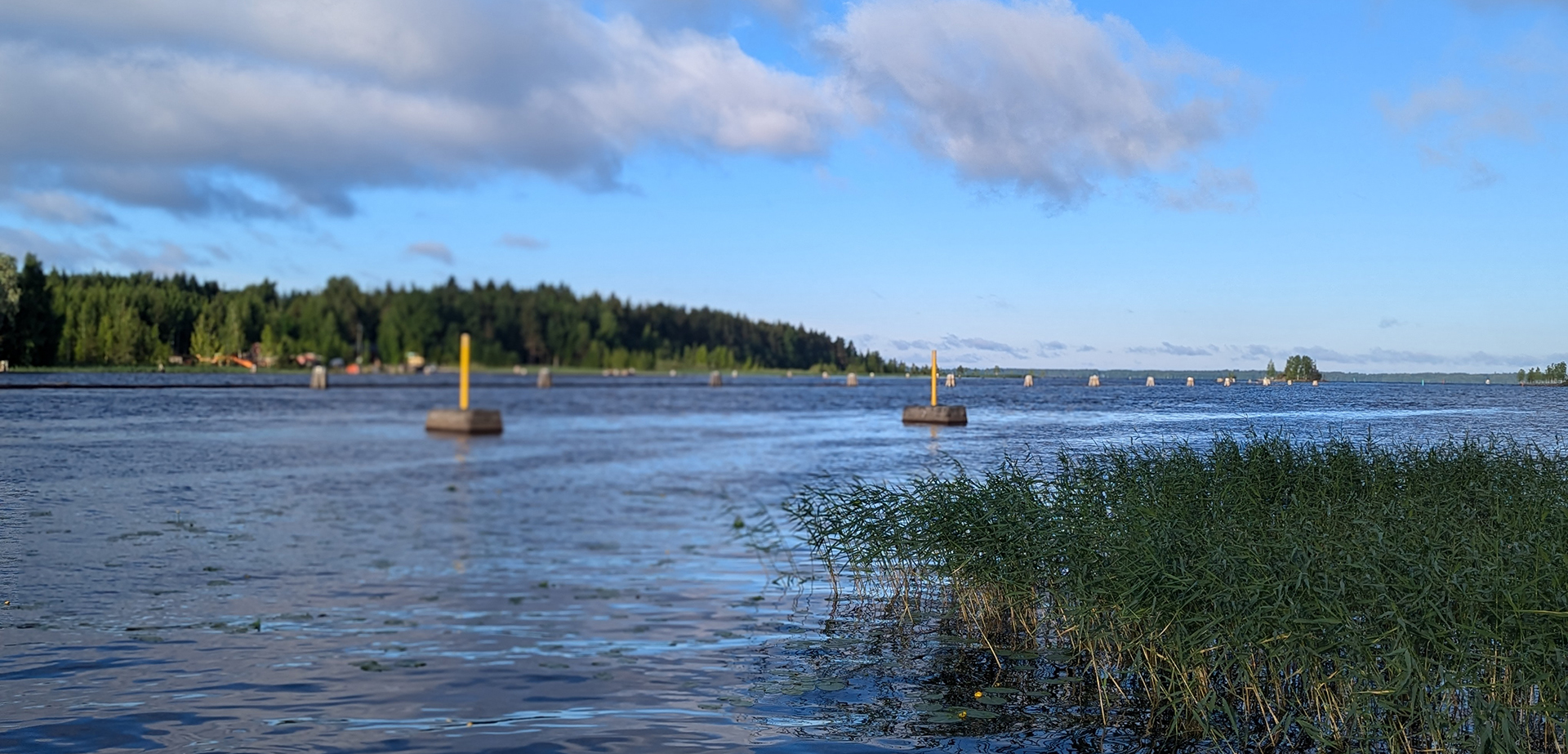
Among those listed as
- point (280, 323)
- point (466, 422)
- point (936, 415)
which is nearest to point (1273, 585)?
point (936, 415)

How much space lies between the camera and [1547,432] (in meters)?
22.7

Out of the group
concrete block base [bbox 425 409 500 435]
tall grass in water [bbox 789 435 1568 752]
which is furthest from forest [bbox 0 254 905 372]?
tall grass in water [bbox 789 435 1568 752]

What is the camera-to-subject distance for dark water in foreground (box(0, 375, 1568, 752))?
1123 centimetres

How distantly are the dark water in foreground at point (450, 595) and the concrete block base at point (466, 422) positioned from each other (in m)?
23.2

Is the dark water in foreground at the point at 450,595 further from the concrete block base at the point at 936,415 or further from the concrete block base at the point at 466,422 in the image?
the concrete block base at the point at 466,422

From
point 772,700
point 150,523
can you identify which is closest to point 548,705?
point 772,700

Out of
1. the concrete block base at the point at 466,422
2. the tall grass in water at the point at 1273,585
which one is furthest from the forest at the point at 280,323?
the tall grass in water at the point at 1273,585

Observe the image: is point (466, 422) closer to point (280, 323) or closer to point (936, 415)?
point (936, 415)

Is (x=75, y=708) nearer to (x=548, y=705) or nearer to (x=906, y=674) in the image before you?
(x=548, y=705)

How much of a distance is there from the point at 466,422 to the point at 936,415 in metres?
32.4

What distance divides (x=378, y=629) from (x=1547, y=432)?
23.1 meters

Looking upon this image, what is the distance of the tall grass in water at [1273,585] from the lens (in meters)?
9.33

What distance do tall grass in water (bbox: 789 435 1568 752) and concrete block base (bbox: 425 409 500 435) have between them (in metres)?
60.8

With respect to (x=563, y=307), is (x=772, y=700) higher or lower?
lower
